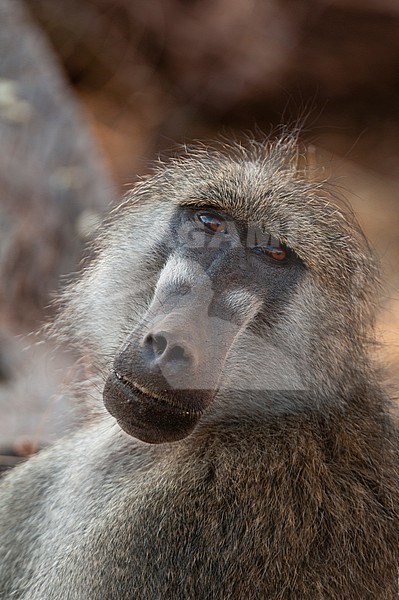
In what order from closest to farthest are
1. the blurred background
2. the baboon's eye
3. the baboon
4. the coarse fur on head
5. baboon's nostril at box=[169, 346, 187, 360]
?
baboon's nostril at box=[169, 346, 187, 360] < the baboon < the coarse fur on head < the baboon's eye < the blurred background

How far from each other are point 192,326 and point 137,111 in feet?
7.02

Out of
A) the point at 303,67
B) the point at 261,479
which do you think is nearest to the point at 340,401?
the point at 261,479

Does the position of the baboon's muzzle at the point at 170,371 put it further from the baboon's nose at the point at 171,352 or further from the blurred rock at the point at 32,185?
the blurred rock at the point at 32,185

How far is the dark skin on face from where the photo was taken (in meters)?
1.92

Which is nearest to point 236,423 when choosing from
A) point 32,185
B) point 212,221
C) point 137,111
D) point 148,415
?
point 148,415

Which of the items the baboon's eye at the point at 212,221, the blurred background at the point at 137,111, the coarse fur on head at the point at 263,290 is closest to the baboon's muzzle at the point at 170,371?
the coarse fur on head at the point at 263,290

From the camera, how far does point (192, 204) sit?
2357 mm

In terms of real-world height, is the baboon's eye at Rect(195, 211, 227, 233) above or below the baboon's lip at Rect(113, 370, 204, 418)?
above

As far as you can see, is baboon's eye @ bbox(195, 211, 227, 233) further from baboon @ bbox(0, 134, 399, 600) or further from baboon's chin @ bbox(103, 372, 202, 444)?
baboon's chin @ bbox(103, 372, 202, 444)

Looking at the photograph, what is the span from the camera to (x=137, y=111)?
3.86 meters

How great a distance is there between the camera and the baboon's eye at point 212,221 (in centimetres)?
227

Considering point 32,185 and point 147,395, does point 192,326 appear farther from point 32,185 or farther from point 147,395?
point 32,185

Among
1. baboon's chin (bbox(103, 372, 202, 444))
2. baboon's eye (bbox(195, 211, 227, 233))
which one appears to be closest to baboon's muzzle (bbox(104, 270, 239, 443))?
baboon's chin (bbox(103, 372, 202, 444))

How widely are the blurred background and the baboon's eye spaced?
0.43 metres
